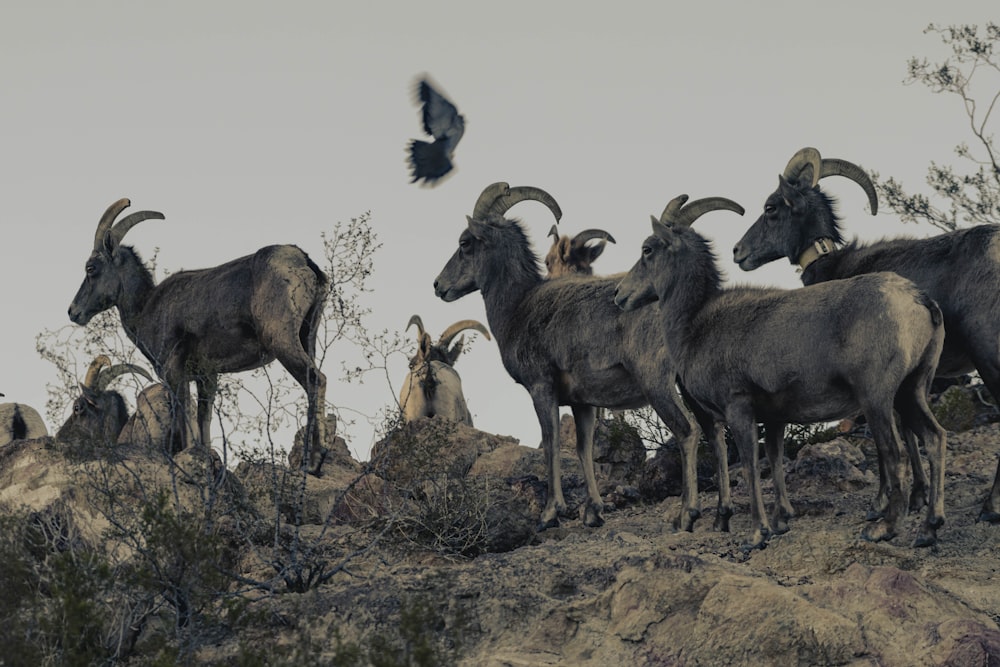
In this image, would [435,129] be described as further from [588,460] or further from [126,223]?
[588,460]

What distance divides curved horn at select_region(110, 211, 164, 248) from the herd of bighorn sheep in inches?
0.8

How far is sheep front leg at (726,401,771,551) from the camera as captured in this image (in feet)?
31.8

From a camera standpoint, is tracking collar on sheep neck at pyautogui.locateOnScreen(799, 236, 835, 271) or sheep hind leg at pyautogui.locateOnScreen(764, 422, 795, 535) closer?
sheep hind leg at pyautogui.locateOnScreen(764, 422, 795, 535)

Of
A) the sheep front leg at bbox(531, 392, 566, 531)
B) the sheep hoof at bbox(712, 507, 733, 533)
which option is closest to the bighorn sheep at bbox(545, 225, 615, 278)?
the sheep front leg at bbox(531, 392, 566, 531)

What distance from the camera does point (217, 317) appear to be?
13.2m

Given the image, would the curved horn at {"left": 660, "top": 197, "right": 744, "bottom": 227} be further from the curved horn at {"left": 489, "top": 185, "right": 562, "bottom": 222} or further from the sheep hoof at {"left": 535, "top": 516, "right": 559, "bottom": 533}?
the sheep hoof at {"left": 535, "top": 516, "right": 559, "bottom": 533}

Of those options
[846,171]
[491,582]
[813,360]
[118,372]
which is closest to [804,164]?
[846,171]

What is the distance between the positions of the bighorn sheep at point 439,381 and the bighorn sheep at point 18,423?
445cm

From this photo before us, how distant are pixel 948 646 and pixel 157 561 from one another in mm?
4454

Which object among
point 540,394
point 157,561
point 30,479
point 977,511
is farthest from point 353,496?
point 977,511

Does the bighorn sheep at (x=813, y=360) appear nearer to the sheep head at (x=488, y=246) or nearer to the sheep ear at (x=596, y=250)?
the sheep head at (x=488, y=246)

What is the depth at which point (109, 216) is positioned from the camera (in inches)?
570

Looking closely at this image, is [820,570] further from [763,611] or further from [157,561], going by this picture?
[157,561]

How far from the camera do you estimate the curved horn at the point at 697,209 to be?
36.7 ft
